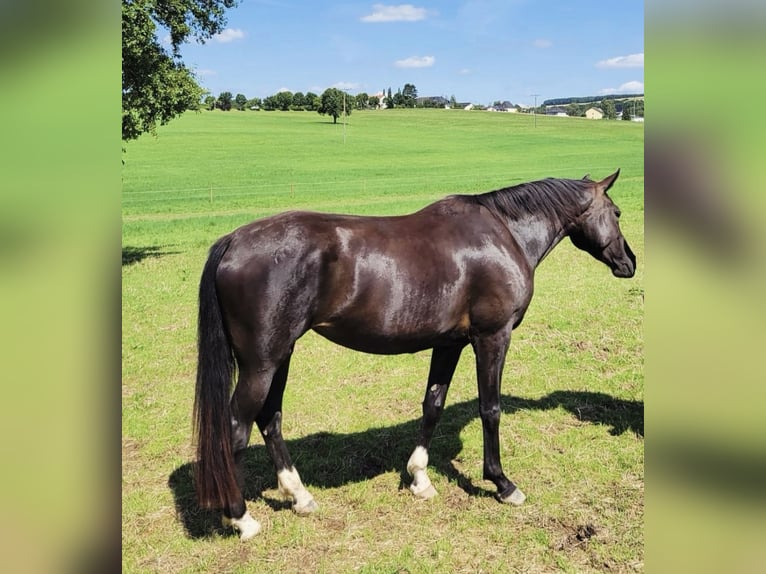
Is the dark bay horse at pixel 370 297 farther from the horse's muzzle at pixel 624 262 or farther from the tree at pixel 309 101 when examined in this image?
the tree at pixel 309 101

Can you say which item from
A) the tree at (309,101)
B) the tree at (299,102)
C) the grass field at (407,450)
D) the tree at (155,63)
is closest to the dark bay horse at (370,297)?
the grass field at (407,450)

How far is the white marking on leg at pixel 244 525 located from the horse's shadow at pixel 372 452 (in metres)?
0.14

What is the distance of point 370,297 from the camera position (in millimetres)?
3877

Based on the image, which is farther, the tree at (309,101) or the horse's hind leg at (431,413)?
A: the tree at (309,101)

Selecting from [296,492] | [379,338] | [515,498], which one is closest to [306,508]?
[296,492]

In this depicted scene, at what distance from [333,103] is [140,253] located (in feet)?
253

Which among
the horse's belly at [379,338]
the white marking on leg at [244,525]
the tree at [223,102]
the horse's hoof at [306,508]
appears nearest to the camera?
the white marking on leg at [244,525]

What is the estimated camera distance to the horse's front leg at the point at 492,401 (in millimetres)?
4266

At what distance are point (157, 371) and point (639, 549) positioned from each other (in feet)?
18.0

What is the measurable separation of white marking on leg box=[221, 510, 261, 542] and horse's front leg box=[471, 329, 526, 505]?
173 centimetres

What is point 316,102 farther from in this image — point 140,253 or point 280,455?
point 280,455

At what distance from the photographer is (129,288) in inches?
438
